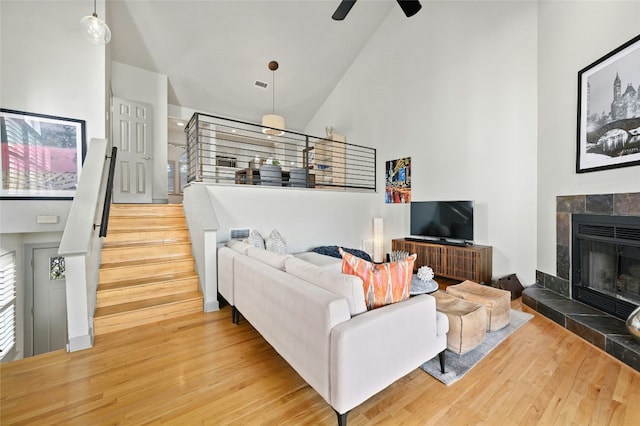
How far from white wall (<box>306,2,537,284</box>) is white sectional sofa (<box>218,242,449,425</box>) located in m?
2.89

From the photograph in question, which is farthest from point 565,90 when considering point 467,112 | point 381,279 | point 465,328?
point 381,279

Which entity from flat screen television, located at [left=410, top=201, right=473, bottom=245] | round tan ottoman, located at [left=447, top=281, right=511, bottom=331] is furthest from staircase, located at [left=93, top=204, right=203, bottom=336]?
flat screen television, located at [left=410, top=201, right=473, bottom=245]

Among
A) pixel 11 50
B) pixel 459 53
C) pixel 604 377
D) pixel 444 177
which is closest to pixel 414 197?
pixel 444 177

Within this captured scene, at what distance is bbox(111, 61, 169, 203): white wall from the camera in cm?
536

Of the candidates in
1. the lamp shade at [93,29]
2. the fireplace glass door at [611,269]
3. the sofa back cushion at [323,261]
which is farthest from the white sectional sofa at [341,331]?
the lamp shade at [93,29]

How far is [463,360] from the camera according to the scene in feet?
7.02

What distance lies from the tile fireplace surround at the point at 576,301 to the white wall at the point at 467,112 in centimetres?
50

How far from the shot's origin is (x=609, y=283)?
2.79 metres

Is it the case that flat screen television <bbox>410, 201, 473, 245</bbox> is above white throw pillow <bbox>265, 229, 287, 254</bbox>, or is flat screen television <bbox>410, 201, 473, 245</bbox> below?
above

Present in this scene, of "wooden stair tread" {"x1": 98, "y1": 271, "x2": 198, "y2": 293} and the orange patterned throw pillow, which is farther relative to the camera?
"wooden stair tread" {"x1": 98, "y1": 271, "x2": 198, "y2": 293}

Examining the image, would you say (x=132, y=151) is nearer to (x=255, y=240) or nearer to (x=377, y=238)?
(x=255, y=240)

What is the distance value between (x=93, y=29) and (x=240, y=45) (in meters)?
3.02

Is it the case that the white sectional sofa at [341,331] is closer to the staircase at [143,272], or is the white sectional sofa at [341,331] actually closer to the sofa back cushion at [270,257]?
the sofa back cushion at [270,257]

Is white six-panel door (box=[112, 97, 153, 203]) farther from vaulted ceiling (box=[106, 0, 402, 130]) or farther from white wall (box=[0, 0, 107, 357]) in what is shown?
white wall (box=[0, 0, 107, 357])
